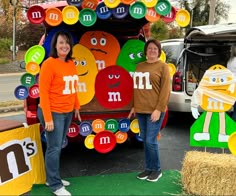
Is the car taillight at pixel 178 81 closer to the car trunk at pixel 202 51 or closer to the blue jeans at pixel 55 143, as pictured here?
the car trunk at pixel 202 51

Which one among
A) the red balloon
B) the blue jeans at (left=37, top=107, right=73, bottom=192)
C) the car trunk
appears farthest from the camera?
the car trunk

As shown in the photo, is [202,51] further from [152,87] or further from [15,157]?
[15,157]

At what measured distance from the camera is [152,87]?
4102 mm

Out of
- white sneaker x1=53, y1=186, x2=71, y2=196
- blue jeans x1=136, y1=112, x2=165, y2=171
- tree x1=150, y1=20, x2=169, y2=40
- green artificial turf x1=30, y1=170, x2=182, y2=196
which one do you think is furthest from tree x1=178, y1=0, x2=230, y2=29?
white sneaker x1=53, y1=186, x2=71, y2=196

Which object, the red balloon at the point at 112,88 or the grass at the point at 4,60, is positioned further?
the grass at the point at 4,60

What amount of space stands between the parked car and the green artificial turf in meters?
2.35

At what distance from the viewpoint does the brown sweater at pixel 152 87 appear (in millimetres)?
4066

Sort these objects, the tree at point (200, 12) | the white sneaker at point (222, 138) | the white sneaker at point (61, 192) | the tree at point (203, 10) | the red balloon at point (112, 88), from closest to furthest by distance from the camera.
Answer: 1. the white sneaker at point (61, 192)
2. the white sneaker at point (222, 138)
3. the red balloon at point (112, 88)
4. the tree at point (200, 12)
5. the tree at point (203, 10)

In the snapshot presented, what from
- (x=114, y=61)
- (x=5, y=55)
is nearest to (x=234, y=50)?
(x=114, y=61)

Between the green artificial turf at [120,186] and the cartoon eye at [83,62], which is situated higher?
the cartoon eye at [83,62]

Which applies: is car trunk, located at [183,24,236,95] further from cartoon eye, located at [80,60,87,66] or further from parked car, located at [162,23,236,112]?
cartoon eye, located at [80,60,87,66]

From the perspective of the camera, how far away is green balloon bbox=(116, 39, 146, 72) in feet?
16.1

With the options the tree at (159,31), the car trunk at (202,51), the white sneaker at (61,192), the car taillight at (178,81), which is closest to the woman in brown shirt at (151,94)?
the white sneaker at (61,192)

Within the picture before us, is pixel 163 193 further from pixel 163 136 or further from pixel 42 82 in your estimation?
pixel 163 136
